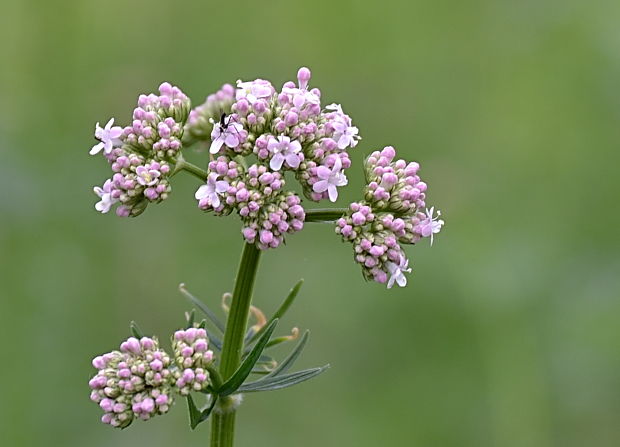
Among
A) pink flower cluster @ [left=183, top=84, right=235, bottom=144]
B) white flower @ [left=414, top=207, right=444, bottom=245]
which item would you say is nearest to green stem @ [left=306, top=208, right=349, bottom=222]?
white flower @ [left=414, top=207, right=444, bottom=245]

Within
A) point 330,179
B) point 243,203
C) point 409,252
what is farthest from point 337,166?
point 409,252

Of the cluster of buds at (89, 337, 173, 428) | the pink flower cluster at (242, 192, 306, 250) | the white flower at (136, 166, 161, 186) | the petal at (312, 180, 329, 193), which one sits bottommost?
the cluster of buds at (89, 337, 173, 428)

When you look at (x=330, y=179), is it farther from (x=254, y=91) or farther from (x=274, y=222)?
(x=254, y=91)

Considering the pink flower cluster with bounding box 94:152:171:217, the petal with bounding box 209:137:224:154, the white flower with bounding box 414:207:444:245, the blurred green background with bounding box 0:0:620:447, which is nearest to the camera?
the petal with bounding box 209:137:224:154

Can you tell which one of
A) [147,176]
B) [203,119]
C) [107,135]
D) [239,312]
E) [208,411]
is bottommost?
[208,411]

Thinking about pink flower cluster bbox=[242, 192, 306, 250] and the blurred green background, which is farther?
the blurred green background

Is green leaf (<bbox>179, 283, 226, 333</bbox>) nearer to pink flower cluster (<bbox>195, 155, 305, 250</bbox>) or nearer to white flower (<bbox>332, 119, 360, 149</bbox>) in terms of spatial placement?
pink flower cluster (<bbox>195, 155, 305, 250</bbox>)

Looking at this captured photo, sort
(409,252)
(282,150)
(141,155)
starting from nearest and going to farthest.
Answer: (282,150) < (141,155) < (409,252)
